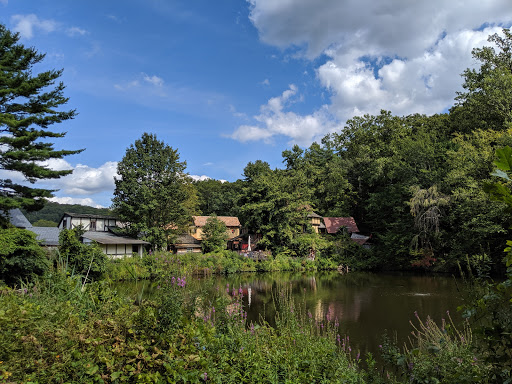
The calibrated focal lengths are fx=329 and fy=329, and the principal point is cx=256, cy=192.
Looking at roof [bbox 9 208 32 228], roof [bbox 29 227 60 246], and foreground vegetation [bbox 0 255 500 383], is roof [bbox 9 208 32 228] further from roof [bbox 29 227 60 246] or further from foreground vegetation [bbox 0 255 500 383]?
foreground vegetation [bbox 0 255 500 383]

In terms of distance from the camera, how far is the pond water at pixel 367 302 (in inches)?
444

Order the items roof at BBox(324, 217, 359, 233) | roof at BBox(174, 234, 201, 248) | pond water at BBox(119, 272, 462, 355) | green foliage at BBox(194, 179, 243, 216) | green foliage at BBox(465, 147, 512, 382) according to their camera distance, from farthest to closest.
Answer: green foliage at BBox(194, 179, 243, 216) < roof at BBox(324, 217, 359, 233) < roof at BBox(174, 234, 201, 248) < pond water at BBox(119, 272, 462, 355) < green foliage at BBox(465, 147, 512, 382)

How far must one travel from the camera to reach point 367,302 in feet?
55.8

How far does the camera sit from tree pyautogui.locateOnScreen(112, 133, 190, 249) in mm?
33125

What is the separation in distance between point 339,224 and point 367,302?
26354mm

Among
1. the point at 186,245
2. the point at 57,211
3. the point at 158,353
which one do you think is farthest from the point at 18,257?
the point at 57,211

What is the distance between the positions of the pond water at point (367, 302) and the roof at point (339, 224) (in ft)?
49.2

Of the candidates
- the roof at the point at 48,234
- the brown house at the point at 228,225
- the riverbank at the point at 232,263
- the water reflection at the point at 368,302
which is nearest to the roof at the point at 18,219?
the roof at the point at 48,234

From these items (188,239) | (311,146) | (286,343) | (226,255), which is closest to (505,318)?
(286,343)

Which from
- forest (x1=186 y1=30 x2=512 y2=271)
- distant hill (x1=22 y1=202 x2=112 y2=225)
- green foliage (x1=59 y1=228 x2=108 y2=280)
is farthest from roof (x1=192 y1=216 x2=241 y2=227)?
distant hill (x1=22 y1=202 x2=112 y2=225)

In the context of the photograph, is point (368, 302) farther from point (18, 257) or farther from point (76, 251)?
point (18, 257)

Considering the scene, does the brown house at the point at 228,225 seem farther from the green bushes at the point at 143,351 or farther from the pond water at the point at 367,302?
the green bushes at the point at 143,351

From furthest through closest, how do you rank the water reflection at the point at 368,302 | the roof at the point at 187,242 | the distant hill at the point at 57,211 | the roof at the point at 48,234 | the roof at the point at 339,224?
1. the distant hill at the point at 57,211
2. the roof at the point at 339,224
3. the roof at the point at 187,242
4. the roof at the point at 48,234
5. the water reflection at the point at 368,302

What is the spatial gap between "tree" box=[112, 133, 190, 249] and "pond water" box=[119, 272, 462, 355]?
1195cm
